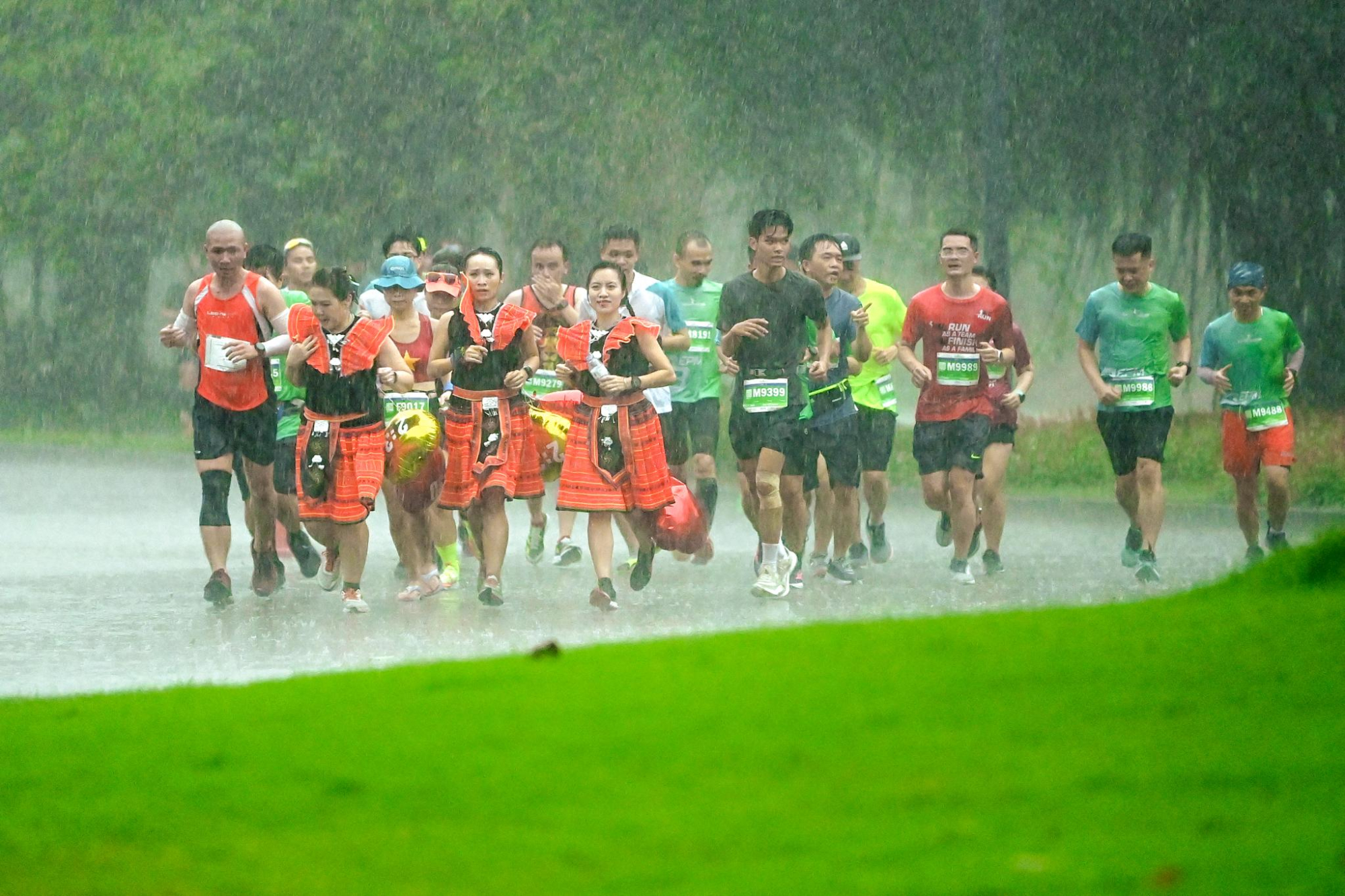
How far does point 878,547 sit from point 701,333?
5.63 ft

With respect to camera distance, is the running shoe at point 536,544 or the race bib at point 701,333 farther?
the running shoe at point 536,544

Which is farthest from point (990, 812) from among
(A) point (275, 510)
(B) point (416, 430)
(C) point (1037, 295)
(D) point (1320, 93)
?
(C) point (1037, 295)

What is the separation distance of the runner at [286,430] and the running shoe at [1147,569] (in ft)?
14.9

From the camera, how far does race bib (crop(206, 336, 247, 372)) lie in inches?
473

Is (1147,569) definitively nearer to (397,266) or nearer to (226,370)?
(397,266)

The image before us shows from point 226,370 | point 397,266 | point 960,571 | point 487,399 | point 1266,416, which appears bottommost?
point 960,571

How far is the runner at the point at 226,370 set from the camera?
471 inches

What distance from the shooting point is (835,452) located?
1311cm

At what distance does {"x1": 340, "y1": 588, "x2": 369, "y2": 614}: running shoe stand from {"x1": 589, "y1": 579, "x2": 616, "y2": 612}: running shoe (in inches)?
45.1

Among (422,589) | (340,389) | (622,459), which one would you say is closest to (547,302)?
(622,459)

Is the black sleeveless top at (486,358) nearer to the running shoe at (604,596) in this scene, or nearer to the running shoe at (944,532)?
the running shoe at (604,596)

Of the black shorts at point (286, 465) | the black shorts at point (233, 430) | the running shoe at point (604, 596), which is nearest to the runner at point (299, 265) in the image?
the black shorts at point (286, 465)

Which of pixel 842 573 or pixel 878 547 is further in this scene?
pixel 878 547

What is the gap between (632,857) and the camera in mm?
4152
